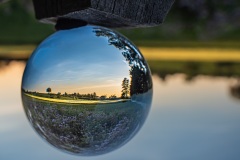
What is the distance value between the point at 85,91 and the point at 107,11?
166 millimetres

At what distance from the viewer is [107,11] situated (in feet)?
2.98

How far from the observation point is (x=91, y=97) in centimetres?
90

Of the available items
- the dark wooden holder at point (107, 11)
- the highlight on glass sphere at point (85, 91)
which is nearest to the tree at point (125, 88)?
the highlight on glass sphere at point (85, 91)

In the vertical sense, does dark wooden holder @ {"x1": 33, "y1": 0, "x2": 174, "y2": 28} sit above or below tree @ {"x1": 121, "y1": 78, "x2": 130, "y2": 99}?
above

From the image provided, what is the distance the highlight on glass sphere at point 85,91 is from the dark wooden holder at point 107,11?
41mm

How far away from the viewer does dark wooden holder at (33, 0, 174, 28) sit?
2.93 feet

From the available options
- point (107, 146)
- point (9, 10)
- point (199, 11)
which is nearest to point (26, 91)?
point (107, 146)

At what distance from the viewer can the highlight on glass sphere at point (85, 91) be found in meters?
0.90

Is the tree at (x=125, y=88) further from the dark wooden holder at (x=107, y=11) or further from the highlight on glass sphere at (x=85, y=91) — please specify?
the dark wooden holder at (x=107, y=11)

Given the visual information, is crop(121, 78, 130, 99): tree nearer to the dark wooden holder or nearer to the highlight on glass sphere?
the highlight on glass sphere

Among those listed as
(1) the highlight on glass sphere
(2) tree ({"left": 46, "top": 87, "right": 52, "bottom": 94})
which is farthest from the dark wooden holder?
(2) tree ({"left": 46, "top": 87, "right": 52, "bottom": 94})

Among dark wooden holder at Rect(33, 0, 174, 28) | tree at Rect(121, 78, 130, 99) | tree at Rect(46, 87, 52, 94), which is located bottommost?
tree at Rect(46, 87, 52, 94)

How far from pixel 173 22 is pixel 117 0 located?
945 centimetres

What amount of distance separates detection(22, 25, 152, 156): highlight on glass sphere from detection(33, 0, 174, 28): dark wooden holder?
0.04 metres
